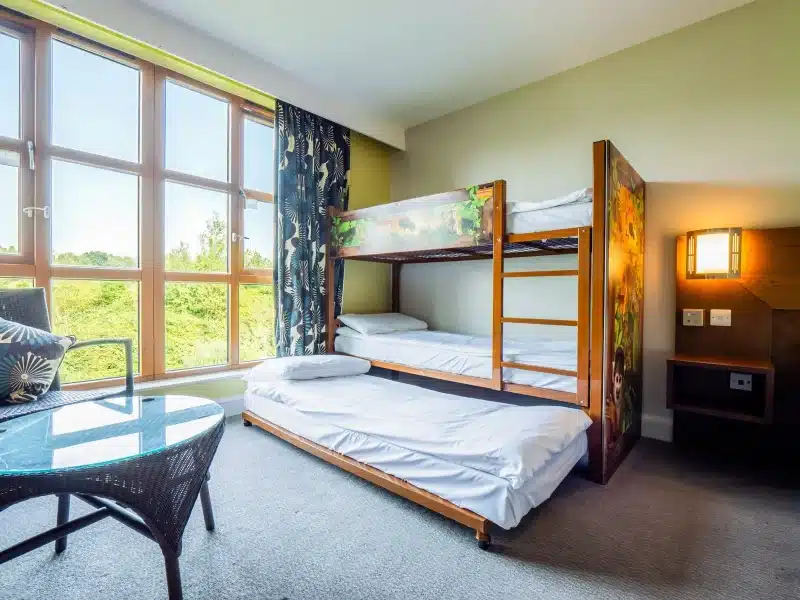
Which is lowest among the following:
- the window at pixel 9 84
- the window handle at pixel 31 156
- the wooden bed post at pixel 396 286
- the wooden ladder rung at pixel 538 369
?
the wooden ladder rung at pixel 538 369

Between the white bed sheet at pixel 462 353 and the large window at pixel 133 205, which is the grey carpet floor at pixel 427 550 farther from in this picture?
the large window at pixel 133 205

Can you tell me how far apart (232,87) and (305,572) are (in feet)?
10.7

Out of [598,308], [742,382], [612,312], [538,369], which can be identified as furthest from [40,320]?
[742,382]

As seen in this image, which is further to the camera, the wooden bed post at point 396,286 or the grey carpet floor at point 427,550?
the wooden bed post at point 396,286

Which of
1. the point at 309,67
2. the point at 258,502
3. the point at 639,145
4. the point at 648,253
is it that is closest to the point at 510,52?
the point at 639,145

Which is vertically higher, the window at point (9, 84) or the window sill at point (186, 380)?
the window at point (9, 84)

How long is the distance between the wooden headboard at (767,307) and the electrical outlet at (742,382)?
0.11 m

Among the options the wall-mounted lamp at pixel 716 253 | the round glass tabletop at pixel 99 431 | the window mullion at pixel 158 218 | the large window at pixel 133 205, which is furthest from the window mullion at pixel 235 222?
the wall-mounted lamp at pixel 716 253

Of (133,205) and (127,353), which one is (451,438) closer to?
(127,353)

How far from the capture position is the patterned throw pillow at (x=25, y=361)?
5.64 feet

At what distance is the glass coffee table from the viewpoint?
1032 millimetres

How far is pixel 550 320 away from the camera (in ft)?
6.70

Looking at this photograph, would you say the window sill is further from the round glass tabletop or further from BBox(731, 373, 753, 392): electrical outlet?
BBox(731, 373, 753, 392): electrical outlet

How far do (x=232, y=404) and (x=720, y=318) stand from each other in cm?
338
